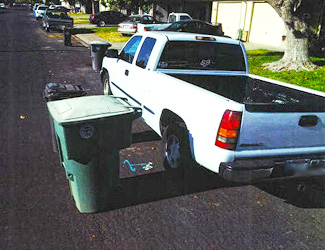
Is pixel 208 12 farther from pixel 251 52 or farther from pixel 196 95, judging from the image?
pixel 196 95

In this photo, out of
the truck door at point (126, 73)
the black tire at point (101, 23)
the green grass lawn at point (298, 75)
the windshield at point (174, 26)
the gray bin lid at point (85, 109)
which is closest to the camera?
the gray bin lid at point (85, 109)

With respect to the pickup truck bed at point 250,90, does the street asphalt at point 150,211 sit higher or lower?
lower

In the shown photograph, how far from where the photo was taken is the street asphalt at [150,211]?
135 inches

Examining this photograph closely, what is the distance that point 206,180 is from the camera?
479 centimetres

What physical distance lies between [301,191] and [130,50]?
3972 millimetres

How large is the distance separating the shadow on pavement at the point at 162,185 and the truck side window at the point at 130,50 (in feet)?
8.10

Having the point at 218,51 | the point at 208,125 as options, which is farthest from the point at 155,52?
the point at 208,125

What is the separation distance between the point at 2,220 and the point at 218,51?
4.09m

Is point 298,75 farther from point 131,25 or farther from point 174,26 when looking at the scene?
point 131,25

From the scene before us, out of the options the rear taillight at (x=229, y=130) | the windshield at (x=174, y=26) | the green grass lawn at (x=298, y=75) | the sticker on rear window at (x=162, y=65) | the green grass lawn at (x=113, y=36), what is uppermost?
the windshield at (x=174, y=26)

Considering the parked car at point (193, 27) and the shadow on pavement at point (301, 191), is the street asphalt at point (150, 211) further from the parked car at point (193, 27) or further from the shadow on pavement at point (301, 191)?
the parked car at point (193, 27)

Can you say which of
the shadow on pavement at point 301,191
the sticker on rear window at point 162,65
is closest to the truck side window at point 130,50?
the sticker on rear window at point 162,65

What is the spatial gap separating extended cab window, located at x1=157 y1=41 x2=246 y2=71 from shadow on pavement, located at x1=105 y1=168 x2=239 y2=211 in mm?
1786

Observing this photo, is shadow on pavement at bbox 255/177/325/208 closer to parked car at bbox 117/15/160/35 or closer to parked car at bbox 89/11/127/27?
parked car at bbox 117/15/160/35
